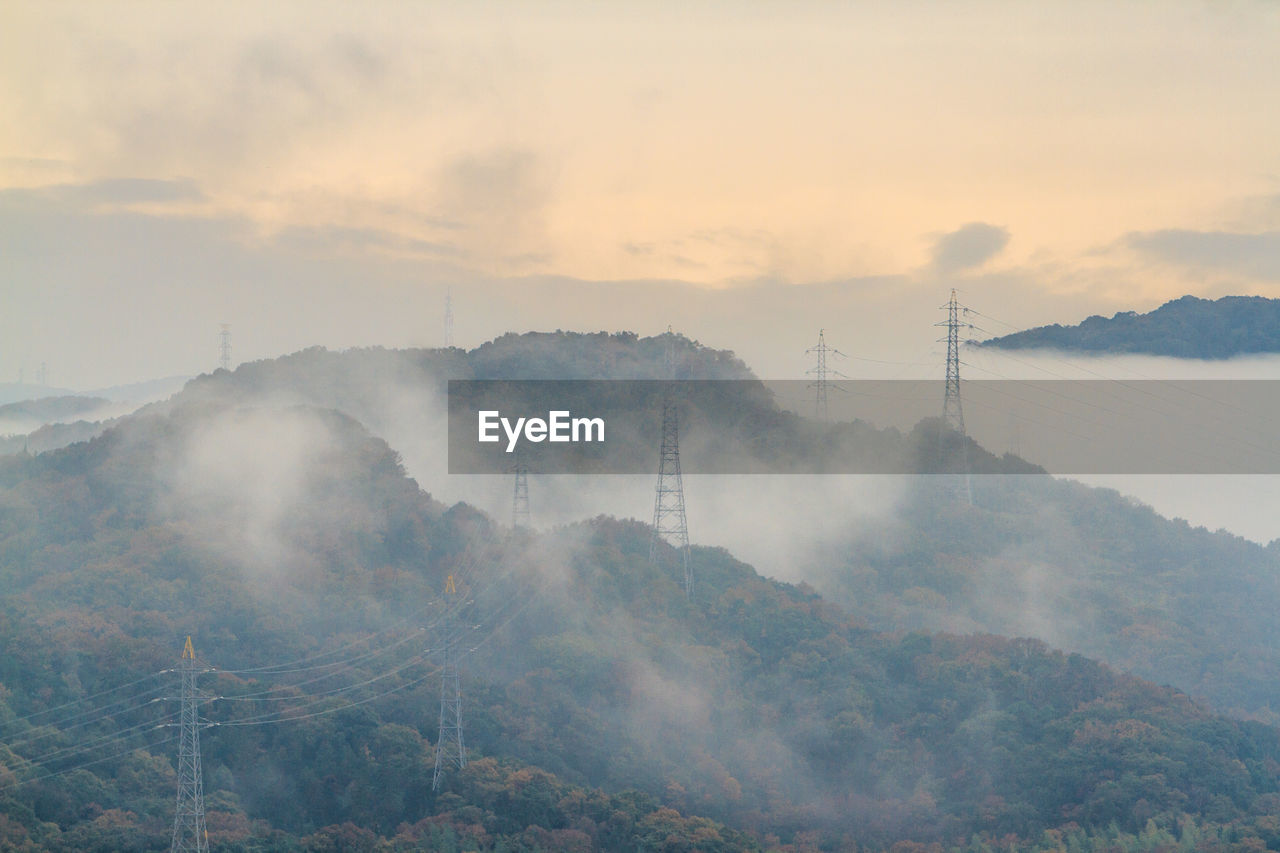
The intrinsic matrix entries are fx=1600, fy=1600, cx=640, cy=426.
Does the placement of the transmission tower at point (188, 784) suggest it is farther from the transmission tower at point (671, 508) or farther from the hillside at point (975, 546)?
the hillside at point (975, 546)

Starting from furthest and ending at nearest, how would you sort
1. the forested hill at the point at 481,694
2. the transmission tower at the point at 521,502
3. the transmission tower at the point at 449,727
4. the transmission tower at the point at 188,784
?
the transmission tower at the point at 521,502 → the transmission tower at the point at 449,727 → the forested hill at the point at 481,694 → the transmission tower at the point at 188,784

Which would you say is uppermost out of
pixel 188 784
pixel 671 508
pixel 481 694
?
pixel 671 508

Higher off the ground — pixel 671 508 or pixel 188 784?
pixel 671 508

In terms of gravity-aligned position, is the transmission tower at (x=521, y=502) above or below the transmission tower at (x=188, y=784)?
above

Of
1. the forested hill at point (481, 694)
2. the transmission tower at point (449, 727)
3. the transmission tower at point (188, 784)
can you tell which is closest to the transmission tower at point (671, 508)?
the forested hill at point (481, 694)

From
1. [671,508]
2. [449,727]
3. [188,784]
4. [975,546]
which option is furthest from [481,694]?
[975,546]

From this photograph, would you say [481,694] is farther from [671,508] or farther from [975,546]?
[975,546]

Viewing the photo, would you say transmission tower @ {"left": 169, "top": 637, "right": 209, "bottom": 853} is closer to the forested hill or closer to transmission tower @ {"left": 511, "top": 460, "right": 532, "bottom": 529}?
the forested hill

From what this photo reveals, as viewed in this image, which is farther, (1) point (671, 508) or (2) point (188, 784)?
(1) point (671, 508)
